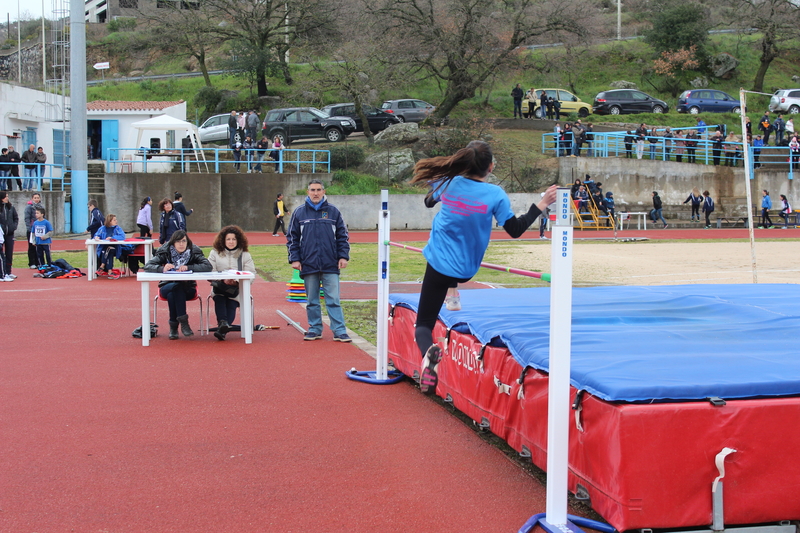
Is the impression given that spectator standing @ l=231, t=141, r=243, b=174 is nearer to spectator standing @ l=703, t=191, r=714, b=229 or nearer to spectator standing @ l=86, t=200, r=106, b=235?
spectator standing @ l=86, t=200, r=106, b=235

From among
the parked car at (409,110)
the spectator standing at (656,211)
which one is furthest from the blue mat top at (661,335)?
the parked car at (409,110)

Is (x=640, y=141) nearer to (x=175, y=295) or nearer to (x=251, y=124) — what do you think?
(x=251, y=124)

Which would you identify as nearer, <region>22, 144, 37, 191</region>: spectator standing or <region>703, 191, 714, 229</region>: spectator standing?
<region>22, 144, 37, 191</region>: spectator standing

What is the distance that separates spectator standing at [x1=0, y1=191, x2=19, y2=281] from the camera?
16.7m

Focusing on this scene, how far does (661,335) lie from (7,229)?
16.2m

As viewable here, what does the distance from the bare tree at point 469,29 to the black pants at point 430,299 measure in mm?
36347

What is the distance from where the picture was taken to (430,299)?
17.3 feet

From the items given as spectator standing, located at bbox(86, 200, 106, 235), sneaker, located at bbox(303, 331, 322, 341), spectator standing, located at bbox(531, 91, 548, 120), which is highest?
spectator standing, located at bbox(531, 91, 548, 120)

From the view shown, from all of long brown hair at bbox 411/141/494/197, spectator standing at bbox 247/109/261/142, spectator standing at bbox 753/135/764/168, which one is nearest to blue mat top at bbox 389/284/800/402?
long brown hair at bbox 411/141/494/197

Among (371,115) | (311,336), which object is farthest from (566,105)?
(311,336)

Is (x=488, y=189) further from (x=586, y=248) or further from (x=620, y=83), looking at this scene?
(x=620, y=83)

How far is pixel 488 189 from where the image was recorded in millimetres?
5016

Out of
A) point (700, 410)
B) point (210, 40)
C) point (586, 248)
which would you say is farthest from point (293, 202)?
point (700, 410)

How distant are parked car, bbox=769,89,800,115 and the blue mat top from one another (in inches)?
1698
